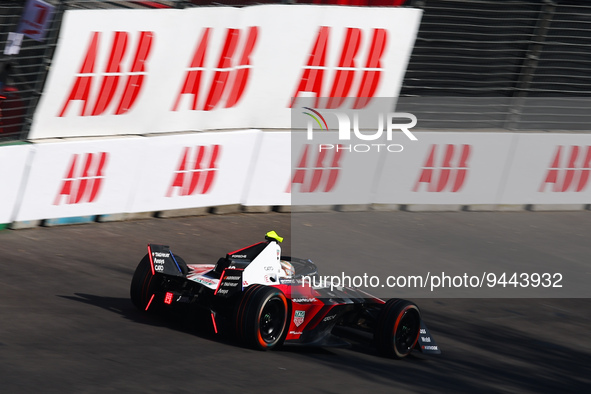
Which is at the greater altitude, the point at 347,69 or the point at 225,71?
the point at 347,69

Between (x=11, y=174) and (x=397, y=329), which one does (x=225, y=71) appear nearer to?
(x=11, y=174)

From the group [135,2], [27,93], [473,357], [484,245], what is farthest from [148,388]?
[484,245]

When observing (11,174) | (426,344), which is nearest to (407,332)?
(426,344)

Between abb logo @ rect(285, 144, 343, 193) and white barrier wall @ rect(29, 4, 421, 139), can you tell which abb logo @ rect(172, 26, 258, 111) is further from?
abb logo @ rect(285, 144, 343, 193)

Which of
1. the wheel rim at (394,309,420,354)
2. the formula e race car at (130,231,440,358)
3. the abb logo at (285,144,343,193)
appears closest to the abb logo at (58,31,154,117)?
the abb logo at (285,144,343,193)

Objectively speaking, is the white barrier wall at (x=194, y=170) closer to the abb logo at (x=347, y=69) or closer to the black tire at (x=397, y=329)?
the abb logo at (x=347, y=69)

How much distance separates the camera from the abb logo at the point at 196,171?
12.9m

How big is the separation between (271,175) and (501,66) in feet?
15.8

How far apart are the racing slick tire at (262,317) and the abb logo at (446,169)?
727cm

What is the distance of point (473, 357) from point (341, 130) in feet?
19.8

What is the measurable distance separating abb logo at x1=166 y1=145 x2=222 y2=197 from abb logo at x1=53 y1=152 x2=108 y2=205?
3.80 ft

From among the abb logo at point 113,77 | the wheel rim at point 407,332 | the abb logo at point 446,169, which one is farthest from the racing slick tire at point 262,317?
the abb logo at point 446,169

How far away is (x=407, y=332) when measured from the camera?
884 cm

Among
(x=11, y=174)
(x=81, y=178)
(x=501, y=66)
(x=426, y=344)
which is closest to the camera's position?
(x=426, y=344)
